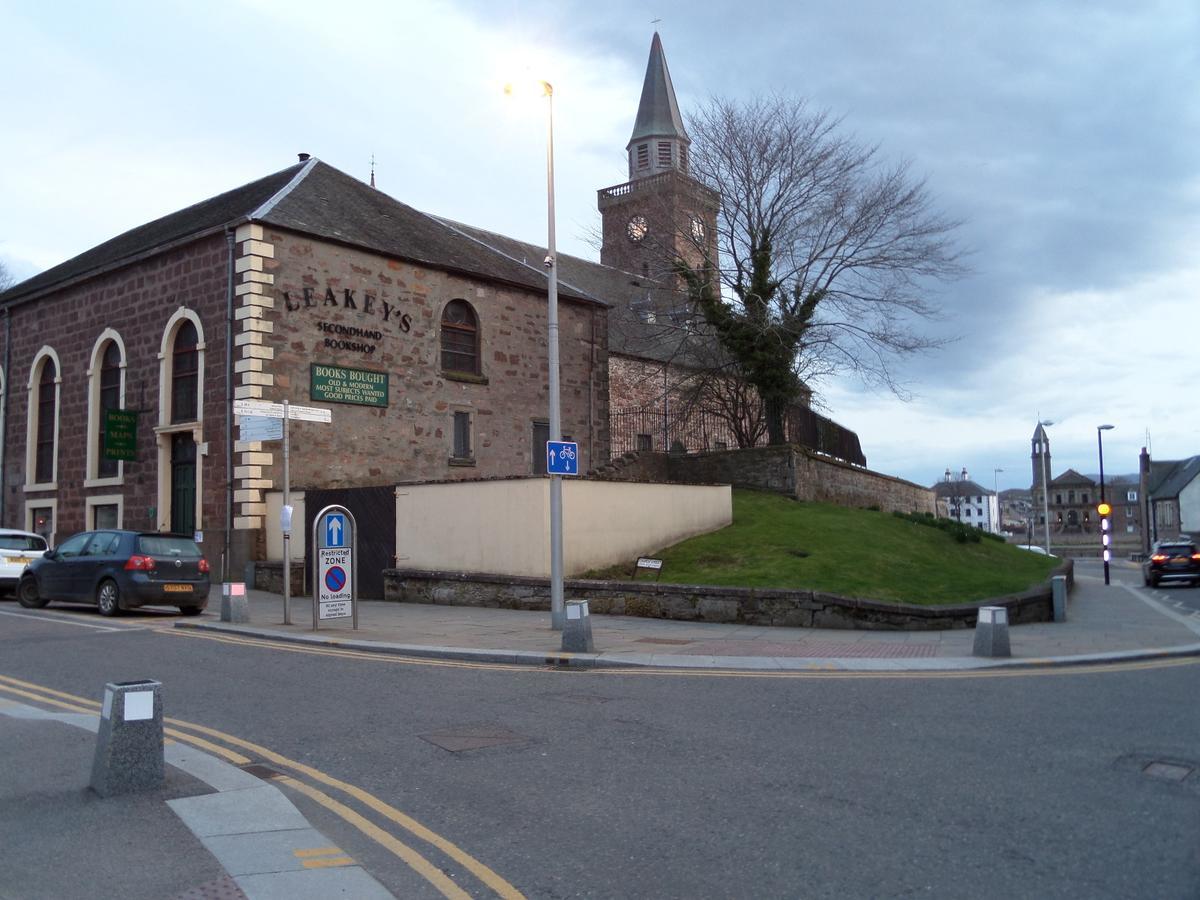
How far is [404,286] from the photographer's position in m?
27.2

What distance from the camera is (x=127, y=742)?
6102 mm

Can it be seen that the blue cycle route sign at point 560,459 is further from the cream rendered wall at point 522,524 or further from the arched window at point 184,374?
the arched window at point 184,374

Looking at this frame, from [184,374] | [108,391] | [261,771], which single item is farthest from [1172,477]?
[261,771]

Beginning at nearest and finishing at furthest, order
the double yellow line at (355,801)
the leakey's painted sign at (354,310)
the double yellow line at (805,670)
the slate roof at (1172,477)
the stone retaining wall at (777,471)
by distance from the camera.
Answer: the double yellow line at (355,801)
the double yellow line at (805,670)
the leakey's painted sign at (354,310)
the stone retaining wall at (777,471)
the slate roof at (1172,477)

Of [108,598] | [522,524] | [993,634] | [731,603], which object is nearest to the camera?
[993,634]

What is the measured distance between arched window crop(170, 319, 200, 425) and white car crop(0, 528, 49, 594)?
16.9 feet

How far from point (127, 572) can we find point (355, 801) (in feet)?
42.3

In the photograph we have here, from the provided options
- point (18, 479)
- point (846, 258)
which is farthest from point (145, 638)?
point (846, 258)

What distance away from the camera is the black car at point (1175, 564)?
34.6m

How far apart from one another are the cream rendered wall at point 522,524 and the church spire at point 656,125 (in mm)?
45486

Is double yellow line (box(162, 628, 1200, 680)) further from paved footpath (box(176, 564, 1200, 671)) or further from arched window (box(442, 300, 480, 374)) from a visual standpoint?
arched window (box(442, 300, 480, 374))

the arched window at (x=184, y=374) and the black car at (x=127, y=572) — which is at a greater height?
the arched window at (x=184, y=374)

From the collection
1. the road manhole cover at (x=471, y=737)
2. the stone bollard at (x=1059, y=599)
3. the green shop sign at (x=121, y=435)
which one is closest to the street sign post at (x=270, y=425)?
the road manhole cover at (x=471, y=737)

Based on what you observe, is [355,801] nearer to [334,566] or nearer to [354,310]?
[334,566]
